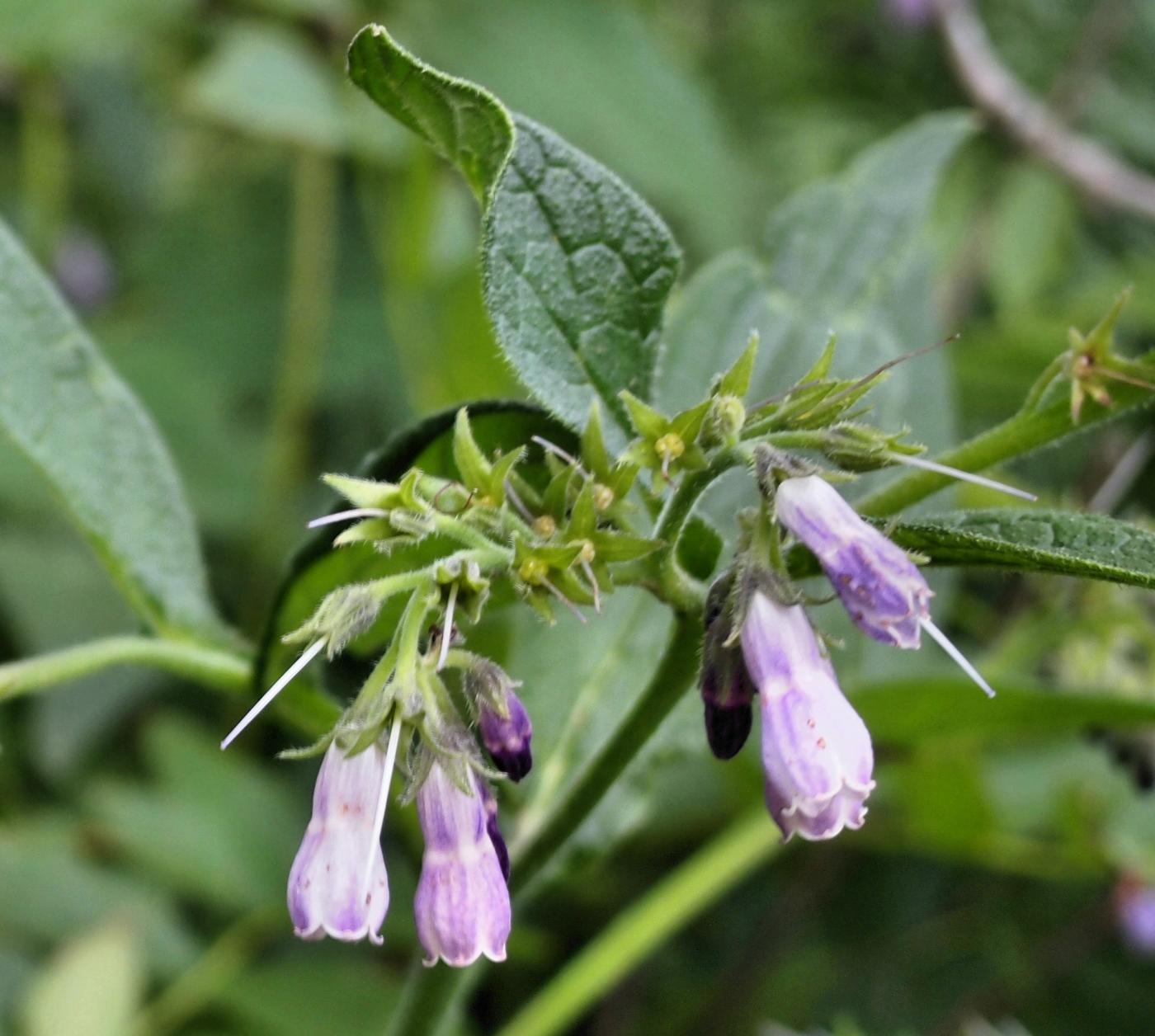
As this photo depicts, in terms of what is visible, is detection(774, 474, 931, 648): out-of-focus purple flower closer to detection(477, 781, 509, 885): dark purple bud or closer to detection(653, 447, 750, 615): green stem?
detection(653, 447, 750, 615): green stem

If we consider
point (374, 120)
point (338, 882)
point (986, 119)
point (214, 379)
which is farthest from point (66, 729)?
point (986, 119)

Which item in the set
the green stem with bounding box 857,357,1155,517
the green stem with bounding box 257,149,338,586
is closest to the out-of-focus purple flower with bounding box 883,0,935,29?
the green stem with bounding box 257,149,338,586

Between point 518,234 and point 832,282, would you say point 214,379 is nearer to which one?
point 832,282

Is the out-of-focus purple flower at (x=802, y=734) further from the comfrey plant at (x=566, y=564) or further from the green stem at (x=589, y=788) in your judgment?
the green stem at (x=589, y=788)

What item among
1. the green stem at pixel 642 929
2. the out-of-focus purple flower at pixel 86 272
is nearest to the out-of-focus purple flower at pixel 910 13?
the out-of-focus purple flower at pixel 86 272

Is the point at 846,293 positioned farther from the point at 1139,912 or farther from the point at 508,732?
the point at 1139,912

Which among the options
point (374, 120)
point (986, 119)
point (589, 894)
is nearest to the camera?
point (589, 894)

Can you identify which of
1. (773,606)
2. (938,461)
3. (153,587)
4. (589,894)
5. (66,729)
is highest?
(153,587)
